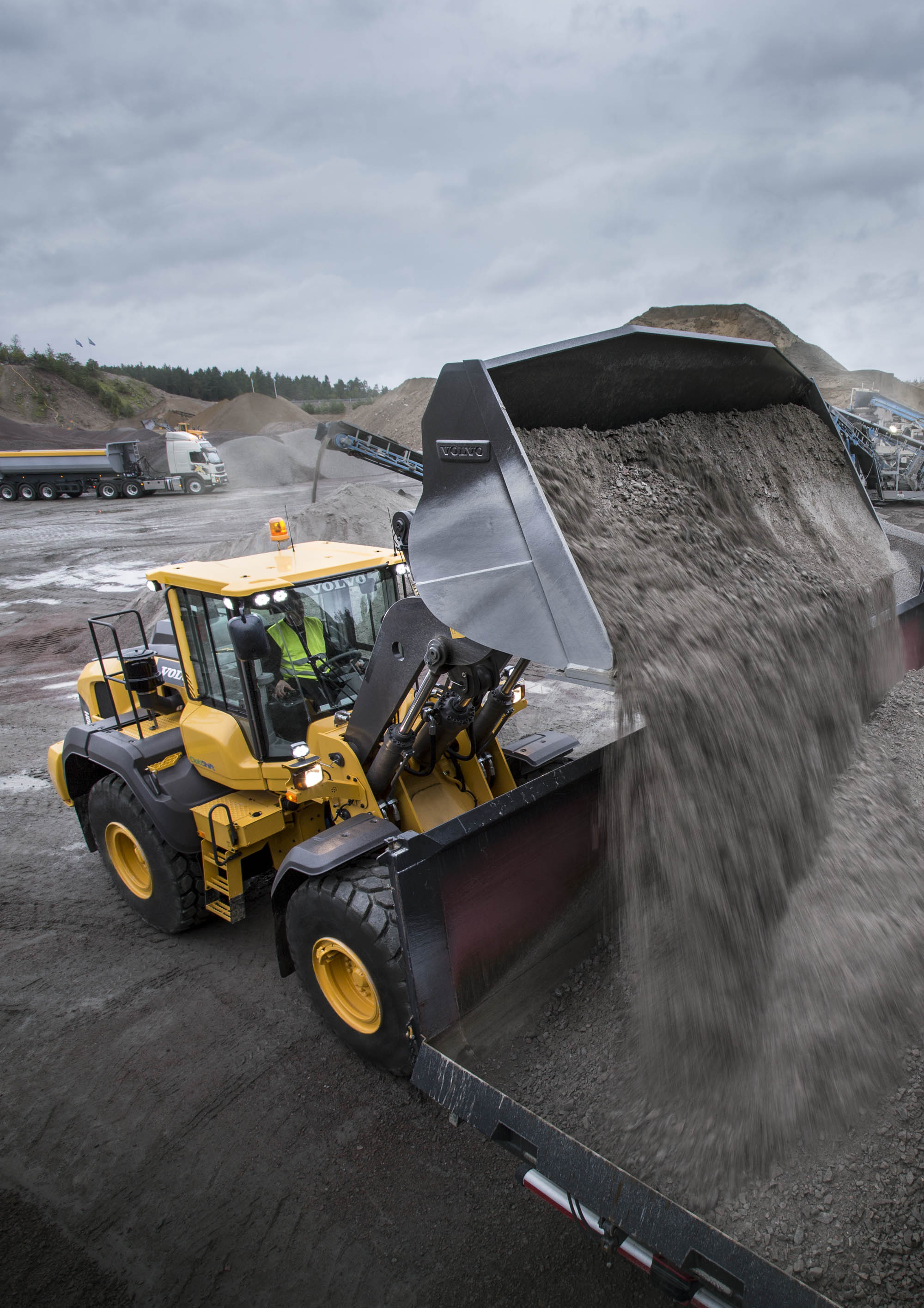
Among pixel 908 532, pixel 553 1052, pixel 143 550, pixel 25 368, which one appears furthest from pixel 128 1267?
pixel 25 368

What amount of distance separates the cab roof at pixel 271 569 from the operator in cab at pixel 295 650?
0.14m

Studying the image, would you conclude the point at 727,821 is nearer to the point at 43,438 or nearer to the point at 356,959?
the point at 356,959

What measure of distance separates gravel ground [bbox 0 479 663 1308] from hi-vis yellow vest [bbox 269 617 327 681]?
5.44 ft

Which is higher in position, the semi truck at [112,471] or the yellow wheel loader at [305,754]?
the semi truck at [112,471]

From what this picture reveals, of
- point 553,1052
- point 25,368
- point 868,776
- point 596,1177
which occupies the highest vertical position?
point 25,368

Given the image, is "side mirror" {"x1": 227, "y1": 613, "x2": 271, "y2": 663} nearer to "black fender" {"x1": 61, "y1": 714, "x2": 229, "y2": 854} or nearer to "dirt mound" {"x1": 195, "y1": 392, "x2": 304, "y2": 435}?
"black fender" {"x1": 61, "y1": 714, "x2": 229, "y2": 854}

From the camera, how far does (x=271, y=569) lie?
3912 mm

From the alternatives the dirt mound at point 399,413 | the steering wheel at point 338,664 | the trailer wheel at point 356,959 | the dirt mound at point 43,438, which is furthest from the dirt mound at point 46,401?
the trailer wheel at point 356,959

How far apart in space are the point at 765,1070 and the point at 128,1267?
90.2 inches

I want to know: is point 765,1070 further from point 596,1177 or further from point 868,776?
point 868,776

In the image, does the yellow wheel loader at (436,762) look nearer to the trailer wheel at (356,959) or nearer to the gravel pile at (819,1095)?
the trailer wheel at (356,959)

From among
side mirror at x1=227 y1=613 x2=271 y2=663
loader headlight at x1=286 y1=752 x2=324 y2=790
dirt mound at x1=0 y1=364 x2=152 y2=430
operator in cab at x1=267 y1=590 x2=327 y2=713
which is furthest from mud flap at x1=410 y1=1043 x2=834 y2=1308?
dirt mound at x1=0 y1=364 x2=152 y2=430

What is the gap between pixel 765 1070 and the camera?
2.50m

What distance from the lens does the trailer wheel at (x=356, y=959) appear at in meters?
2.97
